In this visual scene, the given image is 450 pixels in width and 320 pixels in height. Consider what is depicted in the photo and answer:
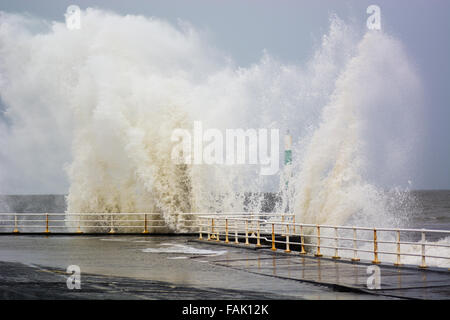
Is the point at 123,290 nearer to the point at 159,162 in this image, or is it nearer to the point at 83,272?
the point at 83,272

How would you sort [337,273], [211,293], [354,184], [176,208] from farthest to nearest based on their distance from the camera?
[176,208] → [354,184] → [337,273] → [211,293]

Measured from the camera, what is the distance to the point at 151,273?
16.2m

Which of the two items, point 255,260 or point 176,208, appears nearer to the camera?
point 255,260

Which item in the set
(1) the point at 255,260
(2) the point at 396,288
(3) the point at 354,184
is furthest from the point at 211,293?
(3) the point at 354,184

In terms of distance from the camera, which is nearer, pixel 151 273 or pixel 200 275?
pixel 200 275

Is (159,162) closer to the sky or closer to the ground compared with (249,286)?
closer to the sky

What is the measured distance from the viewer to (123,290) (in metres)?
12.9

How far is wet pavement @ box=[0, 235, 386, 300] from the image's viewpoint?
12.5 m

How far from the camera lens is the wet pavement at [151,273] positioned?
12469 millimetres

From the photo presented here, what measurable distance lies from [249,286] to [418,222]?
64287 millimetres
